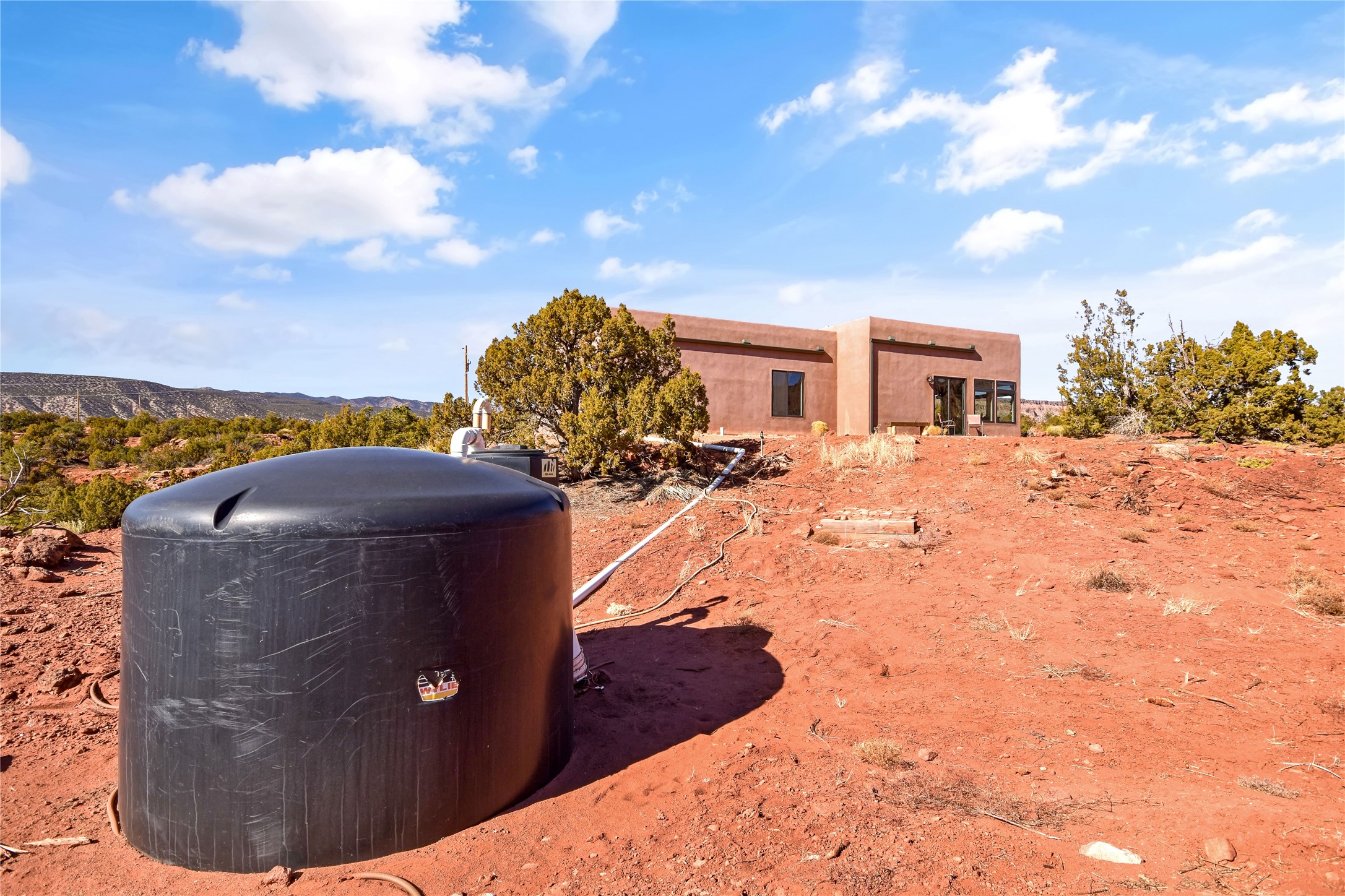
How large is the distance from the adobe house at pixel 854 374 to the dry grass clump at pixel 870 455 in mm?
7320

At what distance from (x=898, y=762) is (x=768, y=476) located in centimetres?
868

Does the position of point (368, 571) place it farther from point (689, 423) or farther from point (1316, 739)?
point (689, 423)

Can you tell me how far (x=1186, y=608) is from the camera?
6289mm

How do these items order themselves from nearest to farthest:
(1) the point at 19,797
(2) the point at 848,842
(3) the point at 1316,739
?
(2) the point at 848,842
(1) the point at 19,797
(3) the point at 1316,739

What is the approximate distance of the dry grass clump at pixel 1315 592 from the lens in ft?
20.3

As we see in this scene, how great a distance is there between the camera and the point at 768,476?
12.5 m

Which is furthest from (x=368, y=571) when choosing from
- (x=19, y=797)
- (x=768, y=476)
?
(x=768, y=476)

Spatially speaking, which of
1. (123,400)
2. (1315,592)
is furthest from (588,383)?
(123,400)

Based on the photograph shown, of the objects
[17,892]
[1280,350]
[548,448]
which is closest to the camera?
[17,892]

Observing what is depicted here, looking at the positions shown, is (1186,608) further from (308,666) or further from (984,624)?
(308,666)

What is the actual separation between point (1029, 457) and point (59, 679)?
12.9 metres

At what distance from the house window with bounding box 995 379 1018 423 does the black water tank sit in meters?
25.2

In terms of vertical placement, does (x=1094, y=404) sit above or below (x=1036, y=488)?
above

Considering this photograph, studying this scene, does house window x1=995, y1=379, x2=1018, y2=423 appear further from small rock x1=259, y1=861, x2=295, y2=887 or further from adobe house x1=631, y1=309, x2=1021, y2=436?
small rock x1=259, y1=861, x2=295, y2=887
